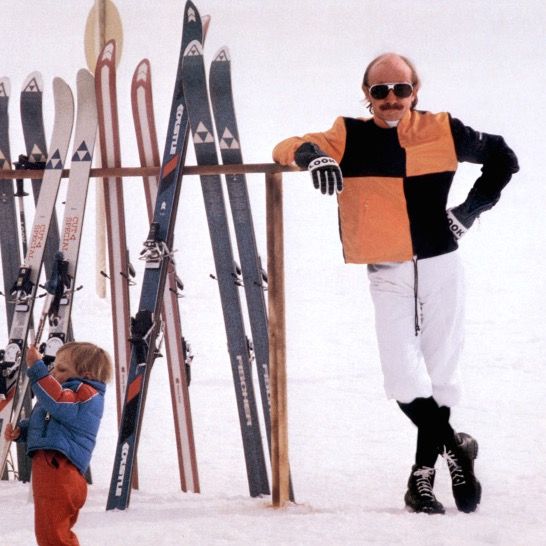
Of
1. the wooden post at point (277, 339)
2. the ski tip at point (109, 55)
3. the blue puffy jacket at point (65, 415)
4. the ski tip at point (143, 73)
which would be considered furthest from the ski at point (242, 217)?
the blue puffy jacket at point (65, 415)

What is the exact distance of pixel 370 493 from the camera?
12.7 feet

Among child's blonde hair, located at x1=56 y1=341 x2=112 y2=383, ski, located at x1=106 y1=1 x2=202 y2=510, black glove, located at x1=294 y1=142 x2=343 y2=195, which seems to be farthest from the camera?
ski, located at x1=106 y1=1 x2=202 y2=510

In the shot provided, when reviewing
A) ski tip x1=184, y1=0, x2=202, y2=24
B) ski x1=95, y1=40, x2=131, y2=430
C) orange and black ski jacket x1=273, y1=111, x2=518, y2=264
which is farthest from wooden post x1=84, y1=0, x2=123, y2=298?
orange and black ski jacket x1=273, y1=111, x2=518, y2=264

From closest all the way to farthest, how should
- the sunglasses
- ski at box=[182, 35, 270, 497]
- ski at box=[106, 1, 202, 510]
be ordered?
the sunglasses
ski at box=[106, 1, 202, 510]
ski at box=[182, 35, 270, 497]

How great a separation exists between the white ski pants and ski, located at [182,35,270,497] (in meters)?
0.75

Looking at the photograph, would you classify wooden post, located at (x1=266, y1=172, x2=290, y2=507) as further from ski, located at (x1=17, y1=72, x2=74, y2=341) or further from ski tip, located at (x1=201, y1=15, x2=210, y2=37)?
ski, located at (x1=17, y1=72, x2=74, y2=341)

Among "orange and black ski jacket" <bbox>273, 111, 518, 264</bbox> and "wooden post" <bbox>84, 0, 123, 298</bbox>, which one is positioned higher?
"wooden post" <bbox>84, 0, 123, 298</bbox>

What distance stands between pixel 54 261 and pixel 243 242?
2.81 feet

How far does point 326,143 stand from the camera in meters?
3.09

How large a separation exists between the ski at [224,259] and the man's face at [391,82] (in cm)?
78

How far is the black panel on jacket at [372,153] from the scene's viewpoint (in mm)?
3068

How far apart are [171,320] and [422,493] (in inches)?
54.3

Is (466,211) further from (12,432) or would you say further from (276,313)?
(12,432)

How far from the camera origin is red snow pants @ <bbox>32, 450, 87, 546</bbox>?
2.48 meters
